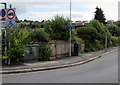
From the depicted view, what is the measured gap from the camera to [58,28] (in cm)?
2153

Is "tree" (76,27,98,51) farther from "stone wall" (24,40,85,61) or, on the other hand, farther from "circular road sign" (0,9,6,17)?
"circular road sign" (0,9,6,17)

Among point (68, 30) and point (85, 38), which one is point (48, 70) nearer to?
point (68, 30)

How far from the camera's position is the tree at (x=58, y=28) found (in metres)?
21.2

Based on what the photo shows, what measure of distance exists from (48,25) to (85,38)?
7.09 m

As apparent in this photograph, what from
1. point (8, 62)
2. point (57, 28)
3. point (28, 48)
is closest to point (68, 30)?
point (57, 28)

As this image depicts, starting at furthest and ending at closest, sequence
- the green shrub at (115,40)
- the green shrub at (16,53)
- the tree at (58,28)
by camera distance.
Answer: the green shrub at (115,40) < the tree at (58,28) < the green shrub at (16,53)

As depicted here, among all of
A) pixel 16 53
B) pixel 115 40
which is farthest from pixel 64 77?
pixel 115 40

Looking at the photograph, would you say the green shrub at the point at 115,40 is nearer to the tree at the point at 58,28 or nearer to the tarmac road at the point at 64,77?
the tree at the point at 58,28

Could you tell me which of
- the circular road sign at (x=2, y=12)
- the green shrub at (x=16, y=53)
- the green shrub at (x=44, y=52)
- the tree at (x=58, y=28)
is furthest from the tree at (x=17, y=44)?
the tree at (x=58, y=28)

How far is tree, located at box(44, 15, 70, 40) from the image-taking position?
21219 millimetres

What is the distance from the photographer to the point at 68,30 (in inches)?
837

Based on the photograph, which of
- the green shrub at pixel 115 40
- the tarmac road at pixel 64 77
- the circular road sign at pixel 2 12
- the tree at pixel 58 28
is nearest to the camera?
the tarmac road at pixel 64 77

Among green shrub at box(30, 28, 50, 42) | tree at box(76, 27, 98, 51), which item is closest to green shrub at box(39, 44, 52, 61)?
green shrub at box(30, 28, 50, 42)

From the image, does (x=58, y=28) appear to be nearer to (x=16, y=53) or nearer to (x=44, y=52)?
(x=44, y=52)
